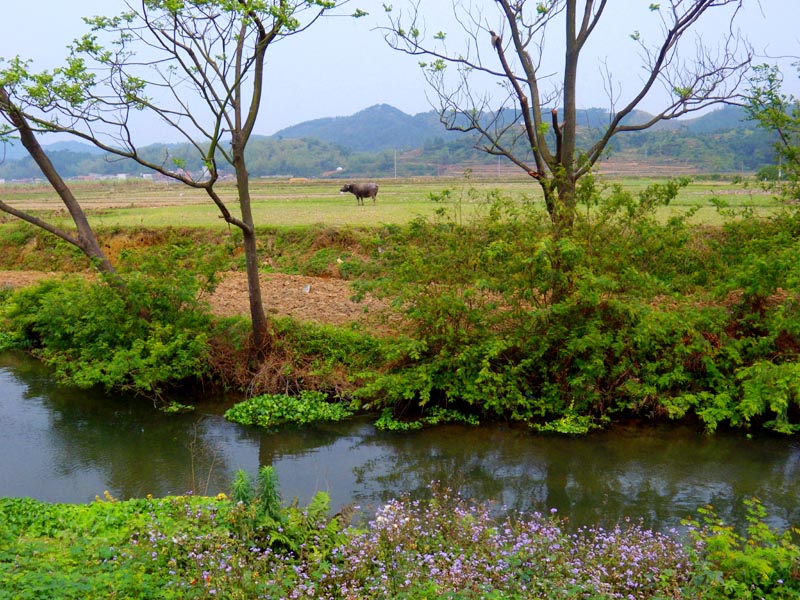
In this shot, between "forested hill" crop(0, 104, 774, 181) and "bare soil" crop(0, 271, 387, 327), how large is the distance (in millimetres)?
2522

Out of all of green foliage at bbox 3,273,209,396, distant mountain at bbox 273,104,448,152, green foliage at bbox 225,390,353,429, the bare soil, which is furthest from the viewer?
distant mountain at bbox 273,104,448,152

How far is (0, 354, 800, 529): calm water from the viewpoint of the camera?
7430mm

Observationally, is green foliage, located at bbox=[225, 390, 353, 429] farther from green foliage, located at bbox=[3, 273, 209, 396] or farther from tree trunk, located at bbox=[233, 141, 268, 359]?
green foliage, located at bbox=[3, 273, 209, 396]

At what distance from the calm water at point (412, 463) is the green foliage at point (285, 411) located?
8.1 inches

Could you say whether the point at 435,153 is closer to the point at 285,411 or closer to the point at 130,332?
the point at 130,332

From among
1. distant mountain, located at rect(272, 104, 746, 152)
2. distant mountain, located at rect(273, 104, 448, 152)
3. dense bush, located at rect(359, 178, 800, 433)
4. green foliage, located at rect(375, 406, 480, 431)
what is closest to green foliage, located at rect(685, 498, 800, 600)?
dense bush, located at rect(359, 178, 800, 433)

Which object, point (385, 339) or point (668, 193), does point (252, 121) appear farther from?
point (668, 193)

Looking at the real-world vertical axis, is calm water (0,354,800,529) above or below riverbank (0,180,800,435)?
below

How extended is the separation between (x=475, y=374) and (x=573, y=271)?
188 cm

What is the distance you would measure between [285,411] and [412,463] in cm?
228

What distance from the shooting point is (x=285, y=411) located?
984 centimetres

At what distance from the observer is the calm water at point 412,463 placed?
24.4 feet

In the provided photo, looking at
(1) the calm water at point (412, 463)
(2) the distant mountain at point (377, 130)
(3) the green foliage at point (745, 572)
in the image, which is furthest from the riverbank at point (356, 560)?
(2) the distant mountain at point (377, 130)

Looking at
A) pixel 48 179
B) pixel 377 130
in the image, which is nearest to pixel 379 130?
pixel 377 130
